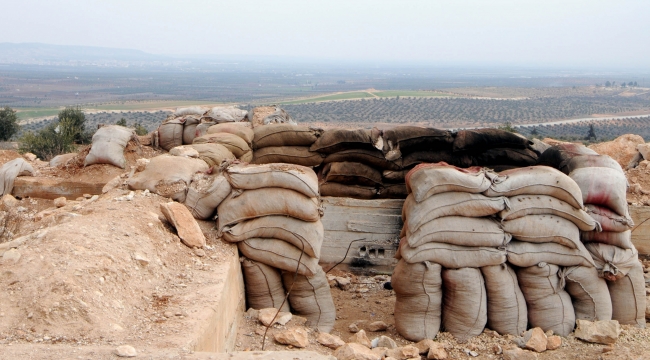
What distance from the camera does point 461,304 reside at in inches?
235

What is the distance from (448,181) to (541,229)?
41.5 inches

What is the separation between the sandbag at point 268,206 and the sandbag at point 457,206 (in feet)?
3.44

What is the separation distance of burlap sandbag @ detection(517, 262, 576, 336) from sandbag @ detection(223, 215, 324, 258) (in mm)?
2171

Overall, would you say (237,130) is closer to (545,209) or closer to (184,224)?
(184,224)

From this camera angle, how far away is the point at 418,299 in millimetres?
6023

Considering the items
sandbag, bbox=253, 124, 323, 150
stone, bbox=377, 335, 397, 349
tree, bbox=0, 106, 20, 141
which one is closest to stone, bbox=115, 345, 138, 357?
stone, bbox=377, 335, 397, 349

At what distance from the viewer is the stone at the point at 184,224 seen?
18.3 feet

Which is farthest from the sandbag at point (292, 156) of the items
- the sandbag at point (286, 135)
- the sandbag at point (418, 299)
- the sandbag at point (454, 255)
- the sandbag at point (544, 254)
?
the sandbag at point (544, 254)

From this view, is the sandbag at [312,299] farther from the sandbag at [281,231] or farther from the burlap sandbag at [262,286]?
the sandbag at [281,231]

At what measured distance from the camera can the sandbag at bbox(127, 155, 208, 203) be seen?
6.40 meters

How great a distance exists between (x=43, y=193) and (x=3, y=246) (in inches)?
160

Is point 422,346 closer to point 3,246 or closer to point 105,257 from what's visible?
point 105,257

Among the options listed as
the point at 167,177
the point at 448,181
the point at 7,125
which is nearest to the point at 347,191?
the point at 448,181

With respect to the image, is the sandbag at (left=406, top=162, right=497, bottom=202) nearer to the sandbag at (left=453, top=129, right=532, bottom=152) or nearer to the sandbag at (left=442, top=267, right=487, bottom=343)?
the sandbag at (left=442, top=267, right=487, bottom=343)
